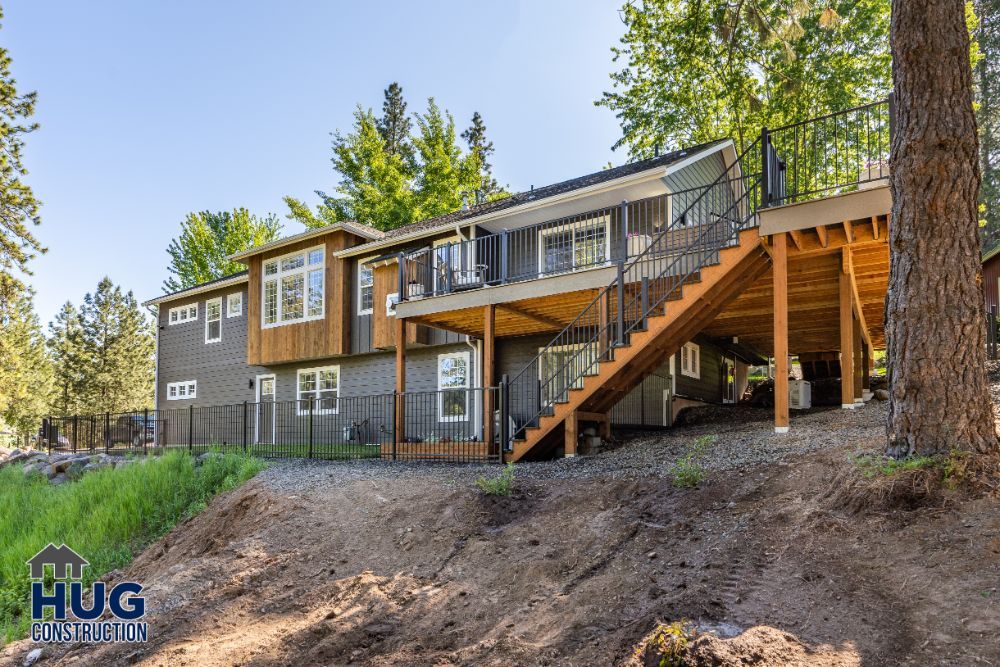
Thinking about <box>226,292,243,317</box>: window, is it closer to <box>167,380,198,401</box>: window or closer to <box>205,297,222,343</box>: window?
<box>205,297,222,343</box>: window

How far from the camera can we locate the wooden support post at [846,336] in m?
9.40

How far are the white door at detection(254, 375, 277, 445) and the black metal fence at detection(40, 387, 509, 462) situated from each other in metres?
0.04

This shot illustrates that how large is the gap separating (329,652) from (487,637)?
123 cm

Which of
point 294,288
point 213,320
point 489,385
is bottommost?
point 489,385

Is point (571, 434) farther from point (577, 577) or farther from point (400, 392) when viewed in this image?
point (577, 577)

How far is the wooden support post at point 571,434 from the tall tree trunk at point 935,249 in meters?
5.24

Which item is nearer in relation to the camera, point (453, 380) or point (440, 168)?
point (453, 380)

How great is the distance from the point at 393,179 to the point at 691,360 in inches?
701

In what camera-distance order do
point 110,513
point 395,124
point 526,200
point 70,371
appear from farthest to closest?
1. point 395,124
2. point 70,371
3. point 526,200
4. point 110,513

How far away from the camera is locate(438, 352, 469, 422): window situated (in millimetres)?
15271

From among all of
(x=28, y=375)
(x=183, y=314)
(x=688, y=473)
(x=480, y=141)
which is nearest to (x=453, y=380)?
(x=688, y=473)

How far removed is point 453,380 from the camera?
15680 millimetres

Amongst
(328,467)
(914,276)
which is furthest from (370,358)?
(914,276)

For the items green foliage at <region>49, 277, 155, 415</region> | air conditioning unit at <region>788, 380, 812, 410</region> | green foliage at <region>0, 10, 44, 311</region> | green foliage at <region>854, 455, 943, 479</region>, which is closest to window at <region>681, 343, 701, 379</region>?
air conditioning unit at <region>788, 380, 812, 410</region>
